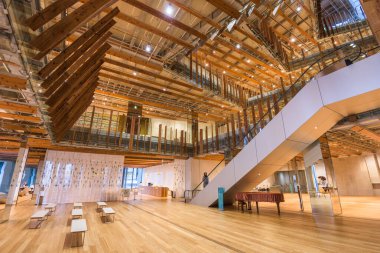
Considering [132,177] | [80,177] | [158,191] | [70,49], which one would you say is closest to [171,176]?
[158,191]

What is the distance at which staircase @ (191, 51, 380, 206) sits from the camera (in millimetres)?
4289

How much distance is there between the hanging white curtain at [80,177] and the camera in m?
10.4

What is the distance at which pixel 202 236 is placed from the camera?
4418 millimetres

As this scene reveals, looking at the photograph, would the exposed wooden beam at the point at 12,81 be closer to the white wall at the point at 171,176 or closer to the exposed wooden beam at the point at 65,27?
the exposed wooden beam at the point at 65,27

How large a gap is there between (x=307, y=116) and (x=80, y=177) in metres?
11.8

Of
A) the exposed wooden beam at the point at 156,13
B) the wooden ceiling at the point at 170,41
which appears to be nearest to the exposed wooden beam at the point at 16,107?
the wooden ceiling at the point at 170,41

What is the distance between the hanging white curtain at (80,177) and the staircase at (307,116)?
734cm

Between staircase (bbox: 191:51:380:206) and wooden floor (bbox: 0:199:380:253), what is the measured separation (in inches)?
78.9

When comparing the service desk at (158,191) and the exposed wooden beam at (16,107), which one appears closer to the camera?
the exposed wooden beam at (16,107)

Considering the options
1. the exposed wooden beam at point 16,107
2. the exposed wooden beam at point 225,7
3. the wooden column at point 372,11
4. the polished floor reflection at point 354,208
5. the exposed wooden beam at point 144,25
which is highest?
the exposed wooden beam at point 225,7

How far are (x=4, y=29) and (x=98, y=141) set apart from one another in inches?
357

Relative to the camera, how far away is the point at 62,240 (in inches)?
164

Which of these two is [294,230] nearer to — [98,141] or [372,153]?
[98,141]

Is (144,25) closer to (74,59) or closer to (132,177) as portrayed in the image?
(74,59)
